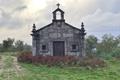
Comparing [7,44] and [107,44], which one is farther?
[7,44]

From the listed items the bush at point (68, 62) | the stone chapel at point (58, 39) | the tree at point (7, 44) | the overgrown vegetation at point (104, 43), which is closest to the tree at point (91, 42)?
the overgrown vegetation at point (104, 43)

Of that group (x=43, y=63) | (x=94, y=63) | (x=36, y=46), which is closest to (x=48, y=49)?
(x=36, y=46)

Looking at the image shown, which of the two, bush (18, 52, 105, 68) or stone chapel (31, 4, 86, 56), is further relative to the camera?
stone chapel (31, 4, 86, 56)

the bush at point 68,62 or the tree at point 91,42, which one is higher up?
Result: the tree at point 91,42

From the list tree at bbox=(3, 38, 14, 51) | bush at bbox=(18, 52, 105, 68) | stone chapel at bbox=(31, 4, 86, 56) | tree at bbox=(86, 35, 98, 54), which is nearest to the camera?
bush at bbox=(18, 52, 105, 68)

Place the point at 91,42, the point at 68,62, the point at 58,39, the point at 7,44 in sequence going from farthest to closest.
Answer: the point at 7,44
the point at 91,42
the point at 58,39
the point at 68,62

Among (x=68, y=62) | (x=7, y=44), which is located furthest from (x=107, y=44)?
(x=68, y=62)

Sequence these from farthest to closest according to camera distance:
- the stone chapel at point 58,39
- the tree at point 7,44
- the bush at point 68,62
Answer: the tree at point 7,44 → the stone chapel at point 58,39 → the bush at point 68,62

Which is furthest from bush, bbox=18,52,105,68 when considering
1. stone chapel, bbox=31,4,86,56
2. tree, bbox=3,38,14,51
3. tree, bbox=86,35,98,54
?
tree, bbox=3,38,14,51

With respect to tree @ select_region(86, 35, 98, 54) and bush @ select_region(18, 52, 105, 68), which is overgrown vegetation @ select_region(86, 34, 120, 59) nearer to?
tree @ select_region(86, 35, 98, 54)

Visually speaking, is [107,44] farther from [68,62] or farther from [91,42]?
[68,62]

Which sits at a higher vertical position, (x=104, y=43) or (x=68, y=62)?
(x=104, y=43)

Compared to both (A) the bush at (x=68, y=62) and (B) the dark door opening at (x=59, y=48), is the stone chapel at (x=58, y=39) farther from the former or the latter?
(A) the bush at (x=68, y=62)

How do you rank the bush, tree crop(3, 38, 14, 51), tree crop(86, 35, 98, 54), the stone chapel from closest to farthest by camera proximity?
the bush, the stone chapel, tree crop(86, 35, 98, 54), tree crop(3, 38, 14, 51)
